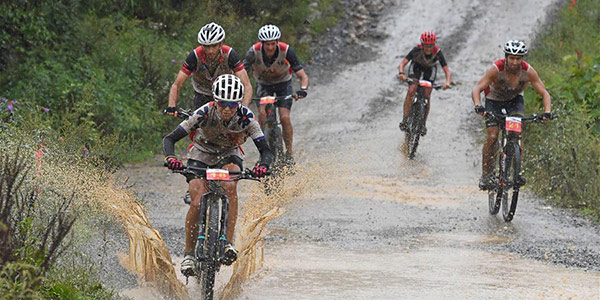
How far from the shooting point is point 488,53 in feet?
77.4

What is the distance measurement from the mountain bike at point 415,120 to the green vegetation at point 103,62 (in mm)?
4224

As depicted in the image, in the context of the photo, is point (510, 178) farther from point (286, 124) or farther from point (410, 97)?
point (410, 97)

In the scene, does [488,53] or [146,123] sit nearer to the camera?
[146,123]

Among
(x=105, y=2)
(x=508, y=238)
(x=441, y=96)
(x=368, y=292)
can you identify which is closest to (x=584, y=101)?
(x=508, y=238)

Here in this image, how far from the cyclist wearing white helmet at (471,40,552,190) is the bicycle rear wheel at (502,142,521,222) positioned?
0.30 metres

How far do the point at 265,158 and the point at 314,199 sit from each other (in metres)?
4.84

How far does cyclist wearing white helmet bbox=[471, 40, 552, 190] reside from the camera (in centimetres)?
1130

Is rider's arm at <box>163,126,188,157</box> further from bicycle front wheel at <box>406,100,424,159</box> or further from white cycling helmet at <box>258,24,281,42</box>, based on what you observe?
bicycle front wheel at <box>406,100,424,159</box>

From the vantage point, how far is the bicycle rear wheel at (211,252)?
23.1 feet

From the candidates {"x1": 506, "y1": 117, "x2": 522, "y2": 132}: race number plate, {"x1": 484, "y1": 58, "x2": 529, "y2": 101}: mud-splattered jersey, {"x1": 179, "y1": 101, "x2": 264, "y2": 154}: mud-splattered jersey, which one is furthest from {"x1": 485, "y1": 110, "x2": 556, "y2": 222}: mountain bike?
{"x1": 179, "y1": 101, "x2": 264, "y2": 154}: mud-splattered jersey

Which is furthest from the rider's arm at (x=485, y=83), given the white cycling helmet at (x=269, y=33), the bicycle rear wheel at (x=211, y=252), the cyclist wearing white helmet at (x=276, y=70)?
the bicycle rear wheel at (x=211, y=252)

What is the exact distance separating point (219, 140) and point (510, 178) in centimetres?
507

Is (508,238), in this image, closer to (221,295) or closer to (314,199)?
(314,199)

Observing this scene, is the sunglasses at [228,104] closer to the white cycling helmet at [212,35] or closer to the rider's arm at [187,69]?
the white cycling helmet at [212,35]
